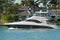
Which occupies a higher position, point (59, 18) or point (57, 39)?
point (57, 39)

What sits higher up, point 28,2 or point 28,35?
point 28,35

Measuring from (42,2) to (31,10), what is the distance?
351 centimetres

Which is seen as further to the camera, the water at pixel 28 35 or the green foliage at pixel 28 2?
the green foliage at pixel 28 2

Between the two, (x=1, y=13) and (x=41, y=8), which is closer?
(x=1, y=13)

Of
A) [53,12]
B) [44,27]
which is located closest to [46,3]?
[53,12]

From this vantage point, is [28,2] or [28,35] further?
[28,2]

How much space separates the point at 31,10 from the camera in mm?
70062

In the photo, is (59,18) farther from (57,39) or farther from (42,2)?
(57,39)

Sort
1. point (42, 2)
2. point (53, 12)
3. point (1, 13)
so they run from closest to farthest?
1. point (1, 13)
2. point (53, 12)
3. point (42, 2)

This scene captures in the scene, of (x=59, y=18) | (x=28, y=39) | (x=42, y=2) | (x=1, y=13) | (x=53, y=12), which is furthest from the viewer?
(x=42, y=2)

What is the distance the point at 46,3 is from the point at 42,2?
41.2 inches

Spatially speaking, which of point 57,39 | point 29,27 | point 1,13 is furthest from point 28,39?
point 1,13

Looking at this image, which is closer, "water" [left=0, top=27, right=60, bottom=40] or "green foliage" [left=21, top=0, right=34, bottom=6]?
"water" [left=0, top=27, right=60, bottom=40]

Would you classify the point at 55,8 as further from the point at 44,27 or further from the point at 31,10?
the point at 44,27
